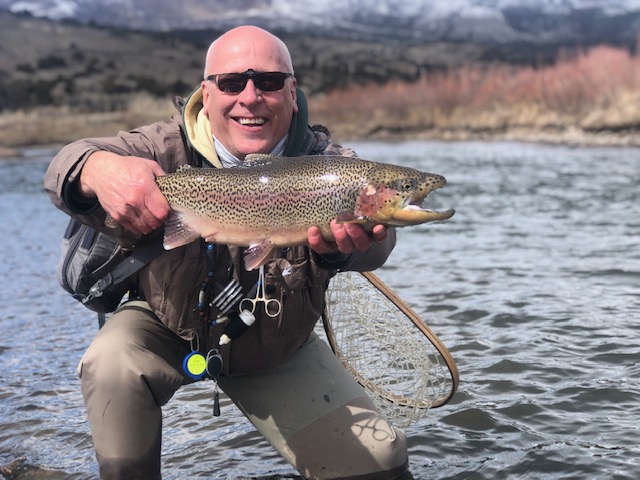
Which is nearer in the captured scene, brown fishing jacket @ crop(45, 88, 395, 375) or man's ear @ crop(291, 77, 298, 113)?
brown fishing jacket @ crop(45, 88, 395, 375)

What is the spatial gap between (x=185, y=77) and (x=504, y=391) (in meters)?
68.9

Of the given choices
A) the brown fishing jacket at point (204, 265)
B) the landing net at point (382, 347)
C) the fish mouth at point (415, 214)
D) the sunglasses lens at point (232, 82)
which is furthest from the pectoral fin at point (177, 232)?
the landing net at point (382, 347)

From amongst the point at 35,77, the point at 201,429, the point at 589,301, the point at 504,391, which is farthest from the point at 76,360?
the point at 35,77

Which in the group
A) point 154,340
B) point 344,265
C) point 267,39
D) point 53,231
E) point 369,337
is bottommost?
point 53,231

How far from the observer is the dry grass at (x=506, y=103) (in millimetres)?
27766

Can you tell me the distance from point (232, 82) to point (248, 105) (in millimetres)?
153

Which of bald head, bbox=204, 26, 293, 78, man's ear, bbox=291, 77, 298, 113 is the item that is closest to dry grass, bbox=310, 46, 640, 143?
man's ear, bbox=291, 77, 298, 113

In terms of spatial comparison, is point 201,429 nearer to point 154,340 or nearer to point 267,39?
point 154,340

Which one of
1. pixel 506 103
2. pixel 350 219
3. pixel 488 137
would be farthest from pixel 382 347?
pixel 506 103

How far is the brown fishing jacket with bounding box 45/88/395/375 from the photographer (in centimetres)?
328

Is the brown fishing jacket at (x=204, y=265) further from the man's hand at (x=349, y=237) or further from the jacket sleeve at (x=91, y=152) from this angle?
the man's hand at (x=349, y=237)

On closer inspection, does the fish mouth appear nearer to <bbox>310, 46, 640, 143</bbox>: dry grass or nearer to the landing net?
the landing net

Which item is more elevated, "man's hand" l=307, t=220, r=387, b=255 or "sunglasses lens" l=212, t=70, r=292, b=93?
"sunglasses lens" l=212, t=70, r=292, b=93

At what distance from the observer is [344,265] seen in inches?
131
